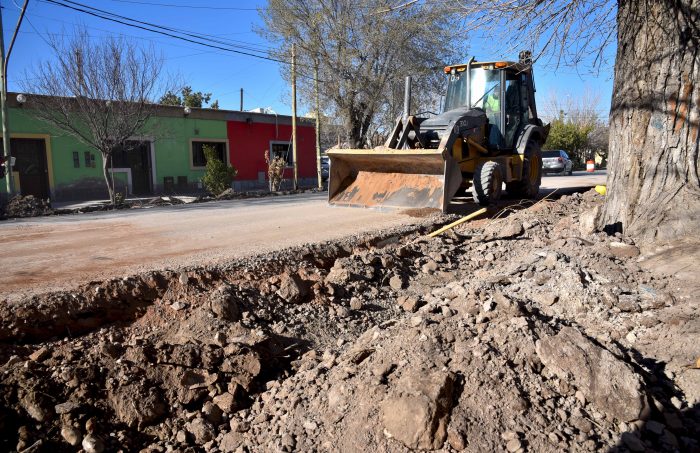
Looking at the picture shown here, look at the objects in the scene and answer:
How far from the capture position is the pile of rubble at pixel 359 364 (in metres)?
2.79

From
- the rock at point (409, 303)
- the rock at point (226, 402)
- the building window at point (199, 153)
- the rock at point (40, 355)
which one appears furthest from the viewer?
the building window at point (199, 153)

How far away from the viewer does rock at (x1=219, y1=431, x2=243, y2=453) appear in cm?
298

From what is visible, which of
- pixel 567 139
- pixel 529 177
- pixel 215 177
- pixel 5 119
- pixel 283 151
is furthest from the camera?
pixel 567 139

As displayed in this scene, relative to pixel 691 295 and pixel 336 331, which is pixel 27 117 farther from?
pixel 691 295

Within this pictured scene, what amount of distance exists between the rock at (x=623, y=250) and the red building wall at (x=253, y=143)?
823 inches

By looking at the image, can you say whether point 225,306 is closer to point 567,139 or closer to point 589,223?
point 589,223

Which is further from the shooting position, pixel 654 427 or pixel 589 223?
pixel 589 223

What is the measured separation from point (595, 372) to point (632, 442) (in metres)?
0.45

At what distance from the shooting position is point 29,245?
272 inches

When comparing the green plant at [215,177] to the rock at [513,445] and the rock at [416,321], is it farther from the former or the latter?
the rock at [513,445]

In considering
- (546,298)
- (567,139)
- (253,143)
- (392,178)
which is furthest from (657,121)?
(567,139)

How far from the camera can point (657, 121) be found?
16.5ft

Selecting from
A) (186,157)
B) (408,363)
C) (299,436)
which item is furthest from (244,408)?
(186,157)

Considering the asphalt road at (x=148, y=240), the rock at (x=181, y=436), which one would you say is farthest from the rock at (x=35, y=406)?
the asphalt road at (x=148, y=240)
